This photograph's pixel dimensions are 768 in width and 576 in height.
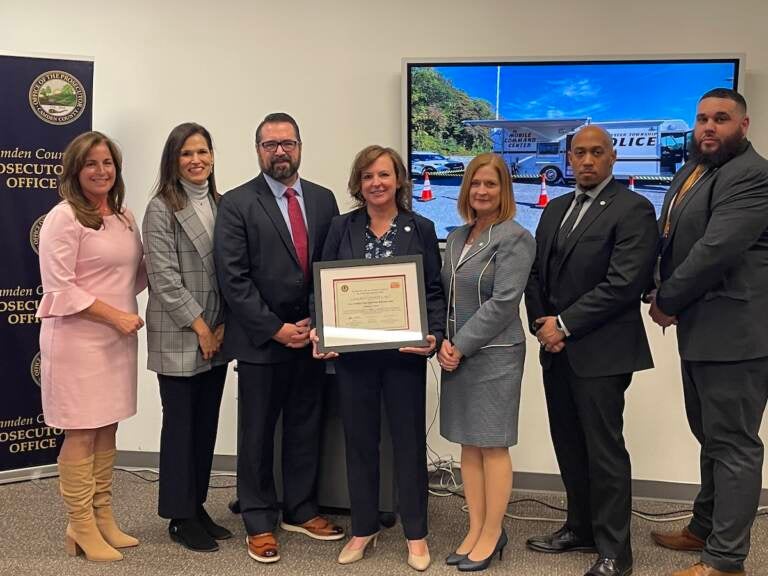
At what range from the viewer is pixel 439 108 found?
3.50m

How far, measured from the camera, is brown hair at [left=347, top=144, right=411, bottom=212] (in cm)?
262

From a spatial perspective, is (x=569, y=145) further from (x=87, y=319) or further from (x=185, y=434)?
(x=87, y=319)

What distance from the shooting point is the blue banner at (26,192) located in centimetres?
341

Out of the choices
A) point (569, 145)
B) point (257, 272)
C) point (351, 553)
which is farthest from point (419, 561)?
point (569, 145)

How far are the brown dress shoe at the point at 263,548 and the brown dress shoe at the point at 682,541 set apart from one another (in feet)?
5.04

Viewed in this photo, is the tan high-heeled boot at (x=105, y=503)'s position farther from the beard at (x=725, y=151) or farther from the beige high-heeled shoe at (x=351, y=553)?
the beard at (x=725, y=151)

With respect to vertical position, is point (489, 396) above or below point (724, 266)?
below

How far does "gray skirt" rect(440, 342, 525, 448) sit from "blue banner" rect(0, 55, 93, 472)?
2187 mm

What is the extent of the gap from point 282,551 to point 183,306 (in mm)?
1033

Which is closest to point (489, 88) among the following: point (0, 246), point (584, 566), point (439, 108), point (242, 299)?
point (439, 108)

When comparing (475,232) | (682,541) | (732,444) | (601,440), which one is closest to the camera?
(732,444)

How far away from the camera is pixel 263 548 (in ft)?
9.05

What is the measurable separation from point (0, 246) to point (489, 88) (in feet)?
8.00

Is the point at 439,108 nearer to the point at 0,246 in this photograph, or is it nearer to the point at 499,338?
the point at 499,338
